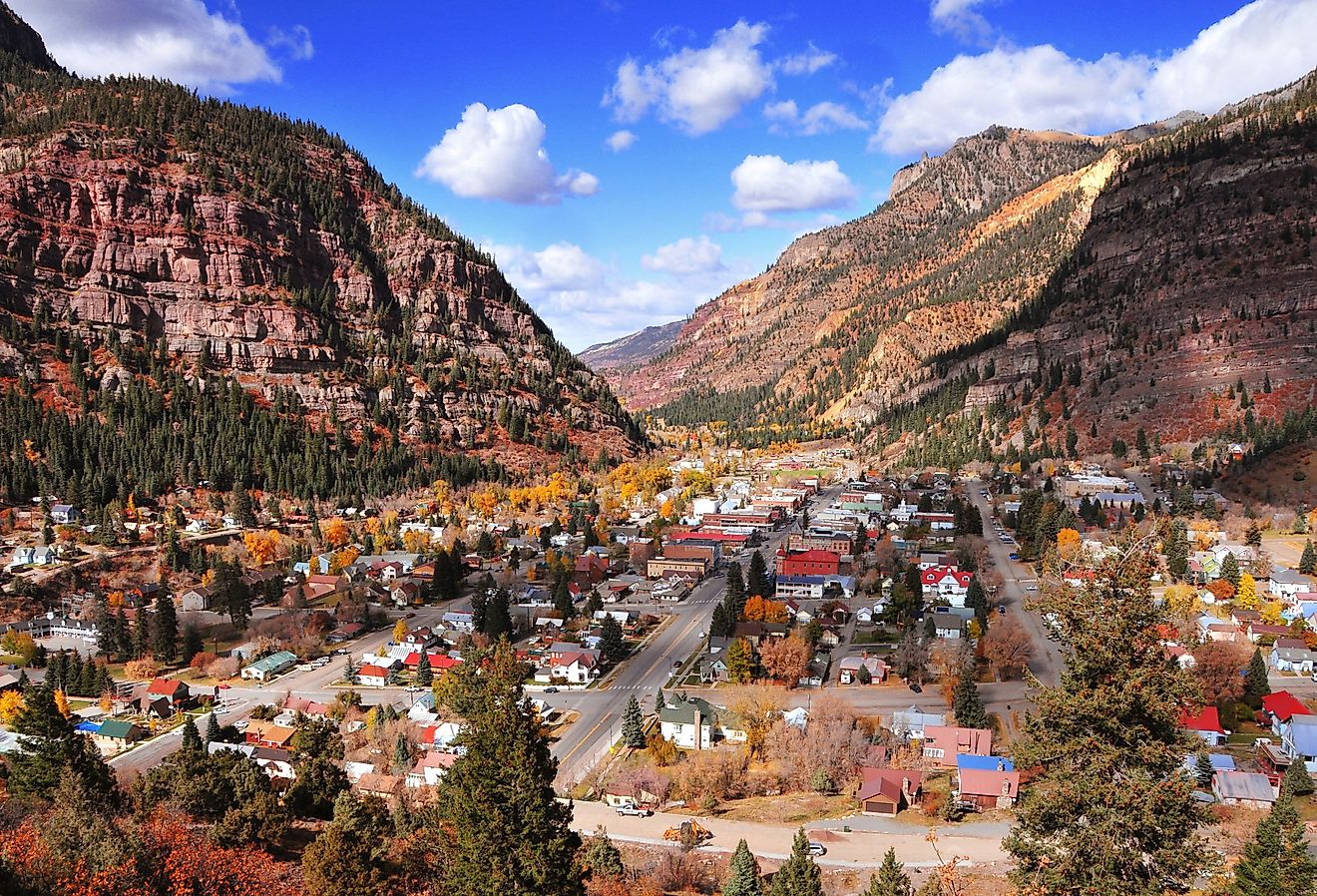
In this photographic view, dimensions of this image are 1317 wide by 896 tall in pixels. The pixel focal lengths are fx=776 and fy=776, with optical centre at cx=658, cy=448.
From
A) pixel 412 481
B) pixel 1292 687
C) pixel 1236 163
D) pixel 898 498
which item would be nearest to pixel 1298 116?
pixel 1236 163

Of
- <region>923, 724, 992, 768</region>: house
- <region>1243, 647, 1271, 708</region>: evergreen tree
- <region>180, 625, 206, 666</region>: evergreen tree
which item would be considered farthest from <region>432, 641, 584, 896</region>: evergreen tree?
<region>180, 625, 206, 666</region>: evergreen tree

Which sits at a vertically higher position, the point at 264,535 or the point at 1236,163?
the point at 1236,163

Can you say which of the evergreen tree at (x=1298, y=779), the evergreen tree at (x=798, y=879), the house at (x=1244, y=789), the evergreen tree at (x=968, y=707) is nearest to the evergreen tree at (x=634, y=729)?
the evergreen tree at (x=968, y=707)

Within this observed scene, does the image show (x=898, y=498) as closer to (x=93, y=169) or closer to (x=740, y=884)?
(x=740, y=884)

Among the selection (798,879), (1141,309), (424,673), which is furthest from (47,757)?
(1141,309)

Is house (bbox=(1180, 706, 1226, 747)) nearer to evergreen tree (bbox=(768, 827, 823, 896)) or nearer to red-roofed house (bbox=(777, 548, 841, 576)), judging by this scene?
evergreen tree (bbox=(768, 827, 823, 896))
